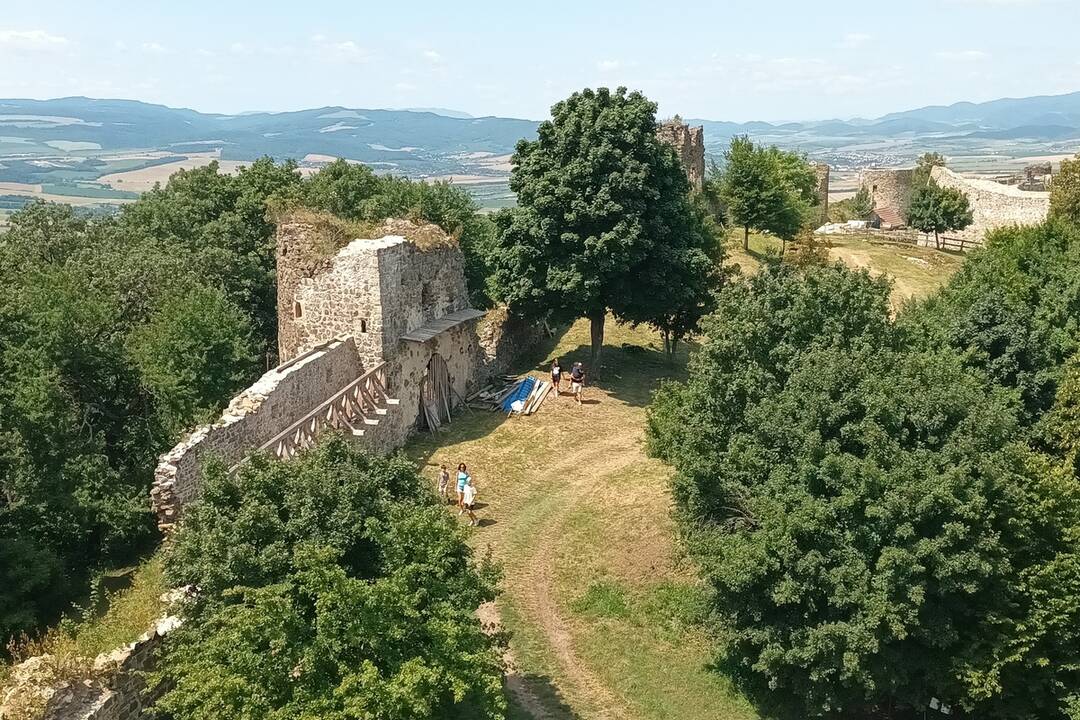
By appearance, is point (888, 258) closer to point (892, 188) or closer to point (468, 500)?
point (892, 188)

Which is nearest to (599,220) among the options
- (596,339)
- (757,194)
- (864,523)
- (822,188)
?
(596,339)

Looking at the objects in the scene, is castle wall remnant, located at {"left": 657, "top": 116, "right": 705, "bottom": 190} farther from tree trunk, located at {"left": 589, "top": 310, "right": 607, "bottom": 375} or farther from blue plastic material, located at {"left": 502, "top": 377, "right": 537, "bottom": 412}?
blue plastic material, located at {"left": 502, "top": 377, "right": 537, "bottom": 412}

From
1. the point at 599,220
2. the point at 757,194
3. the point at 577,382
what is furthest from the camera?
the point at 757,194

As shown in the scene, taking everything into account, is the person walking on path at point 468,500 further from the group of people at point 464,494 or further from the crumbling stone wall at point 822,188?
the crumbling stone wall at point 822,188

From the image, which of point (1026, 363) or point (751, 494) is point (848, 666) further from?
point (1026, 363)

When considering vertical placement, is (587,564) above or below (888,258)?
below


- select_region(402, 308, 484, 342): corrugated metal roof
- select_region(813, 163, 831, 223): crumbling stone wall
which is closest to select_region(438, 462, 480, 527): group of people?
select_region(402, 308, 484, 342): corrugated metal roof

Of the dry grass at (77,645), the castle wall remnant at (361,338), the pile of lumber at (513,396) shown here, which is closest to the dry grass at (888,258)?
the pile of lumber at (513,396)
